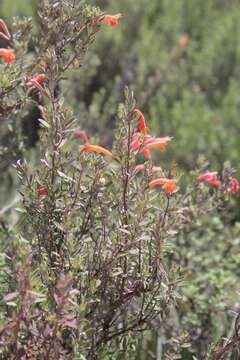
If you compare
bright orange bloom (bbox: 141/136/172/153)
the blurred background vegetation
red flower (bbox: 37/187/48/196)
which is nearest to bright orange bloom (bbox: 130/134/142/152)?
bright orange bloom (bbox: 141/136/172/153)

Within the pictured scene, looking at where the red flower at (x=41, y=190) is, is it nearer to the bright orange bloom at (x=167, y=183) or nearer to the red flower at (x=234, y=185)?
the bright orange bloom at (x=167, y=183)

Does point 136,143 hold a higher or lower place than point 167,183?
higher

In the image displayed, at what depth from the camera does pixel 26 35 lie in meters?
2.56

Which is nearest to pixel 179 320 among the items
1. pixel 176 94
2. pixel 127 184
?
pixel 127 184

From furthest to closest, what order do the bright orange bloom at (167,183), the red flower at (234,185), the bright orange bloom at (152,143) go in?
1. the red flower at (234,185)
2. the bright orange bloom at (152,143)
3. the bright orange bloom at (167,183)

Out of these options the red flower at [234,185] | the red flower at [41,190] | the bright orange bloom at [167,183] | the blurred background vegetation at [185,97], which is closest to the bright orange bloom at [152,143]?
the bright orange bloom at [167,183]

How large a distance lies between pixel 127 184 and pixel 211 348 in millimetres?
580

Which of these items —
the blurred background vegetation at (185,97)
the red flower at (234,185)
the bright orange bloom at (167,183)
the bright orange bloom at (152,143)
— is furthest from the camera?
the blurred background vegetation at (185,97)

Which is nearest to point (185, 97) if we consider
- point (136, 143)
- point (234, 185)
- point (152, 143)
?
point (234, 185)

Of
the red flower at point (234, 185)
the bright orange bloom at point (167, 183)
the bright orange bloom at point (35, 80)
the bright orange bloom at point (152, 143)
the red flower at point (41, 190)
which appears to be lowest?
the red flower at point (41, 190)

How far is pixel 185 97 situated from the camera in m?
5.62

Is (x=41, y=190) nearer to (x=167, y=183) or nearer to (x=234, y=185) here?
(x=167, y=183)

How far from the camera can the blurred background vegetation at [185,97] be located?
329 cm

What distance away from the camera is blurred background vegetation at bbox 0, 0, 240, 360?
10.8 feet
